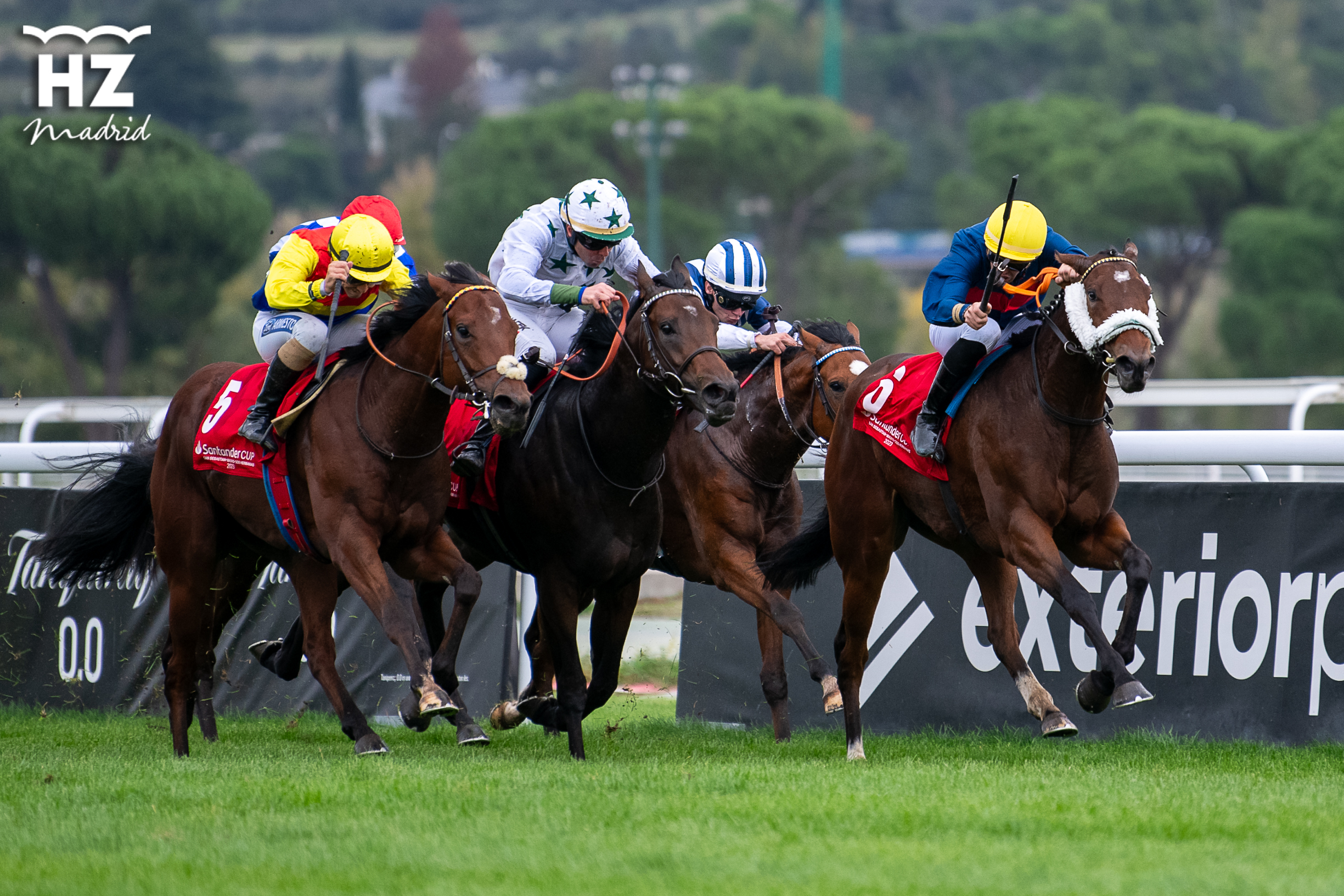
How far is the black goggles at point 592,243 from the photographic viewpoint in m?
6.88

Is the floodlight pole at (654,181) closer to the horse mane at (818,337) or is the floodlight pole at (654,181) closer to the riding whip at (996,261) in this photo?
the horse mane at (818,337)

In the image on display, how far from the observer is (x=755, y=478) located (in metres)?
7.50

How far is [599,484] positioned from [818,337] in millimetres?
1795

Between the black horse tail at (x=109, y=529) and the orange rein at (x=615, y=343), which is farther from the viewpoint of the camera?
the black horse tail at (x=109, y=529)

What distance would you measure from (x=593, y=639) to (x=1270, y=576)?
2.77 m

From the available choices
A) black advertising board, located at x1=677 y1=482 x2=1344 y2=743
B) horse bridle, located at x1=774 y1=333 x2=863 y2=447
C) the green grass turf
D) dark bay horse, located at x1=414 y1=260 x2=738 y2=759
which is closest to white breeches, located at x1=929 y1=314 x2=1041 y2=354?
horse bridle, located at x1=774 y1=333 x2=863 y2=447

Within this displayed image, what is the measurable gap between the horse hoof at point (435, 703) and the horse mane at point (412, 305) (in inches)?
57.8

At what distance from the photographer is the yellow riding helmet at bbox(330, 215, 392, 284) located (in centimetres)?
655

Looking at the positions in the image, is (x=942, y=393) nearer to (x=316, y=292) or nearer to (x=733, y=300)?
(x=733, y=300)

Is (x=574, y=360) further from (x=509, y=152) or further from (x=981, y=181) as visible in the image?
(x=981, y=181)

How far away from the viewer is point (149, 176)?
32719 mm

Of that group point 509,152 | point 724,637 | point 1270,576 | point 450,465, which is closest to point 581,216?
point 450,465

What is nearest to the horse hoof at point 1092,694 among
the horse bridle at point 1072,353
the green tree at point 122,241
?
the horse bridle at point 1072,353

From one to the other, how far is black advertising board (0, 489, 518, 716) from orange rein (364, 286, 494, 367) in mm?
2112
